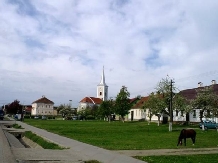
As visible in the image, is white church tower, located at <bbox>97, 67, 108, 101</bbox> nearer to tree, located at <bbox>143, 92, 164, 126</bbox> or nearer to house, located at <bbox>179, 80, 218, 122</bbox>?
house, located at <bbox>179, 80, 218, 122</bbox>

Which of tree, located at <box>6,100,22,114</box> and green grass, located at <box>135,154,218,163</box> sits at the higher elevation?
tree, located at <box>6,100,22,114</box>

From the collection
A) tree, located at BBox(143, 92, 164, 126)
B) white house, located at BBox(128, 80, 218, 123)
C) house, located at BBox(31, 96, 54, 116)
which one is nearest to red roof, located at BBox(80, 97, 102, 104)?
house, located at BBox(31, 96, 54, 116)

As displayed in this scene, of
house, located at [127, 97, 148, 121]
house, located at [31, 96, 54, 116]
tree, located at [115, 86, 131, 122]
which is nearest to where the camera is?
tree, located at [115, 86, 131, 122]

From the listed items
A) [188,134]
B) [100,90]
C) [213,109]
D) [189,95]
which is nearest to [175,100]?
[213,109]

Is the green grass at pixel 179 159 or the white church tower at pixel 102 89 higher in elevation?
the white church tower at pixel 102 89

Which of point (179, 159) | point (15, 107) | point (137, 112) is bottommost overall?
point (179, 159)

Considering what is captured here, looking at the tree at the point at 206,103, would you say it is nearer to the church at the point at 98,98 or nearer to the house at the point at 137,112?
the house at the point at 137,112

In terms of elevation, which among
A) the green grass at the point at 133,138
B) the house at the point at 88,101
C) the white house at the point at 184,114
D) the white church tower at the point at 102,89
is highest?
the white church tower at the point at 102,89

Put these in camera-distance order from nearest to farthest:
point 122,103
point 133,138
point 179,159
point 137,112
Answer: point 179,159 → point 133,138 → point 122,103 → point 137,112

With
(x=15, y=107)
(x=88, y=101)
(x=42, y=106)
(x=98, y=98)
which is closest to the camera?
(x=15, y=107)

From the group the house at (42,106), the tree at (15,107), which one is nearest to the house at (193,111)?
the tree at (15,107)

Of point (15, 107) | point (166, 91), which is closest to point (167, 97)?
point (166, 91)

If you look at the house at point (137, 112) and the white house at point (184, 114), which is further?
the house at point (137, 112)

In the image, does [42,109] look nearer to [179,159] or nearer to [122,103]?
[122,103]
